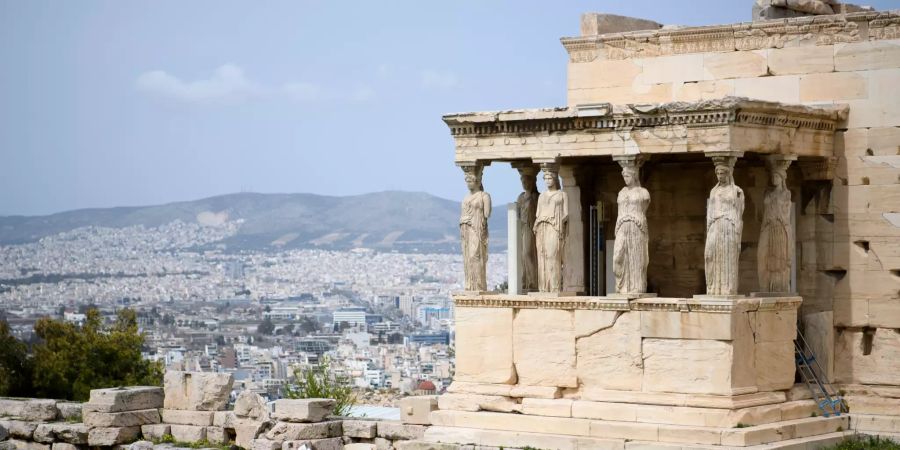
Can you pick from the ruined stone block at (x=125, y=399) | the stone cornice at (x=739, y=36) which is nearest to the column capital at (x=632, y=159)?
the stone cornice at (x=739, y=36)

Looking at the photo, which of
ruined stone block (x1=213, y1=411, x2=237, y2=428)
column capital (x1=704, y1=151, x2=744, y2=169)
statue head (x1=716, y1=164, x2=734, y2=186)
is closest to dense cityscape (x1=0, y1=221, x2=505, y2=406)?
ruined stone block (x1=213, y1=411, x2=237, y2=428)

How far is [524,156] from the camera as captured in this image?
21.5m

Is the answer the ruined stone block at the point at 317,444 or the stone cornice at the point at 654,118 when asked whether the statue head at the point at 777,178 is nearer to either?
the stone cornice at the point at 654,118

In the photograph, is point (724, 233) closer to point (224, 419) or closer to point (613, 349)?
point (613, 349)

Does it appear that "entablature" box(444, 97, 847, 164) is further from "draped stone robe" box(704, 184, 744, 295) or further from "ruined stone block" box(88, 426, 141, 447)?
"ruined stone block" box(88, 426, 141, 447)

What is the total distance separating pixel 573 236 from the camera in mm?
22438

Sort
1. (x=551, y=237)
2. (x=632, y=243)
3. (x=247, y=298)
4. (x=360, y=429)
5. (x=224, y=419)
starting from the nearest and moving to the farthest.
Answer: (x=632, y=243)
(x=551, y=237)
(x=360, y=429)
(x=224, y=419)
(x=247, y=298)

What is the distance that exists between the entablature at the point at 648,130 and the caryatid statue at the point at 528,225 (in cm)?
60

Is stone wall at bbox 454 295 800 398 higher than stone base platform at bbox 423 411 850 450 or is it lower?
higher

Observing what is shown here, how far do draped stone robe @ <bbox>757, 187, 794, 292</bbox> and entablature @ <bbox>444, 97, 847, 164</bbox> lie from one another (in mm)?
620

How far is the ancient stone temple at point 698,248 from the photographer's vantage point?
2014 cm

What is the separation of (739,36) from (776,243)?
9.37 feet

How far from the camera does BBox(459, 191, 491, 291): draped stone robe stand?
21906 millimetres

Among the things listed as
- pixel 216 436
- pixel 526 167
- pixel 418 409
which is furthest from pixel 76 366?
pixel 526 167
